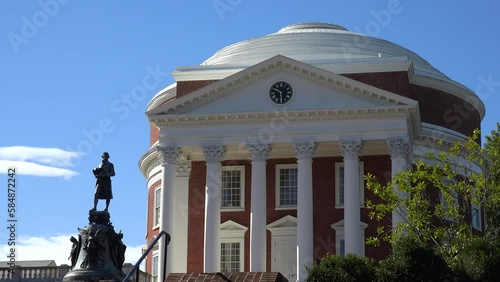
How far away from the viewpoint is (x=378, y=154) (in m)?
55.8

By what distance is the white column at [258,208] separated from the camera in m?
51.0

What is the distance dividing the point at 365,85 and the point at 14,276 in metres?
19.3

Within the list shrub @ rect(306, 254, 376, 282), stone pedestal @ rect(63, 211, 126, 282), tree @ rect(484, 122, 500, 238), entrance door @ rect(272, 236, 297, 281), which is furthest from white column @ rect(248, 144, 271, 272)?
stone pedestal @ rect(63, 211, 126, 282)

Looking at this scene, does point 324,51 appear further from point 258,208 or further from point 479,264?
point 479,264

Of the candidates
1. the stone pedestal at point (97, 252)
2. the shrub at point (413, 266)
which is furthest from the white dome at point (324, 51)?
the shrub at point (413, 266)

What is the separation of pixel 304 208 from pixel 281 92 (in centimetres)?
625

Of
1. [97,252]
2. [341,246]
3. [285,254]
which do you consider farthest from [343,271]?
[285,254]

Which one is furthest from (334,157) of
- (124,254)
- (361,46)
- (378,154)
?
(124,254)

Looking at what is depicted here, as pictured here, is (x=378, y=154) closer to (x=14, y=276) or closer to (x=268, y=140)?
(x=268, y=140)

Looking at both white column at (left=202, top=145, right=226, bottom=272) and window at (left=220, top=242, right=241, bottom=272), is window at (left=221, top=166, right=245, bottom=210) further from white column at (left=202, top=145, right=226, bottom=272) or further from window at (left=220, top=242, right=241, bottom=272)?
white column at (left=202, top=145, right=226, bottom=272)

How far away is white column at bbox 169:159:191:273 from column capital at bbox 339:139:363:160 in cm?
962

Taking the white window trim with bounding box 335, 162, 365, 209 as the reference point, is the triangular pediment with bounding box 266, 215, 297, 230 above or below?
below

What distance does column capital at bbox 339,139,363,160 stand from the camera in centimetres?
5217

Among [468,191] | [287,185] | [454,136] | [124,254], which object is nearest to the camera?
[124,254]
